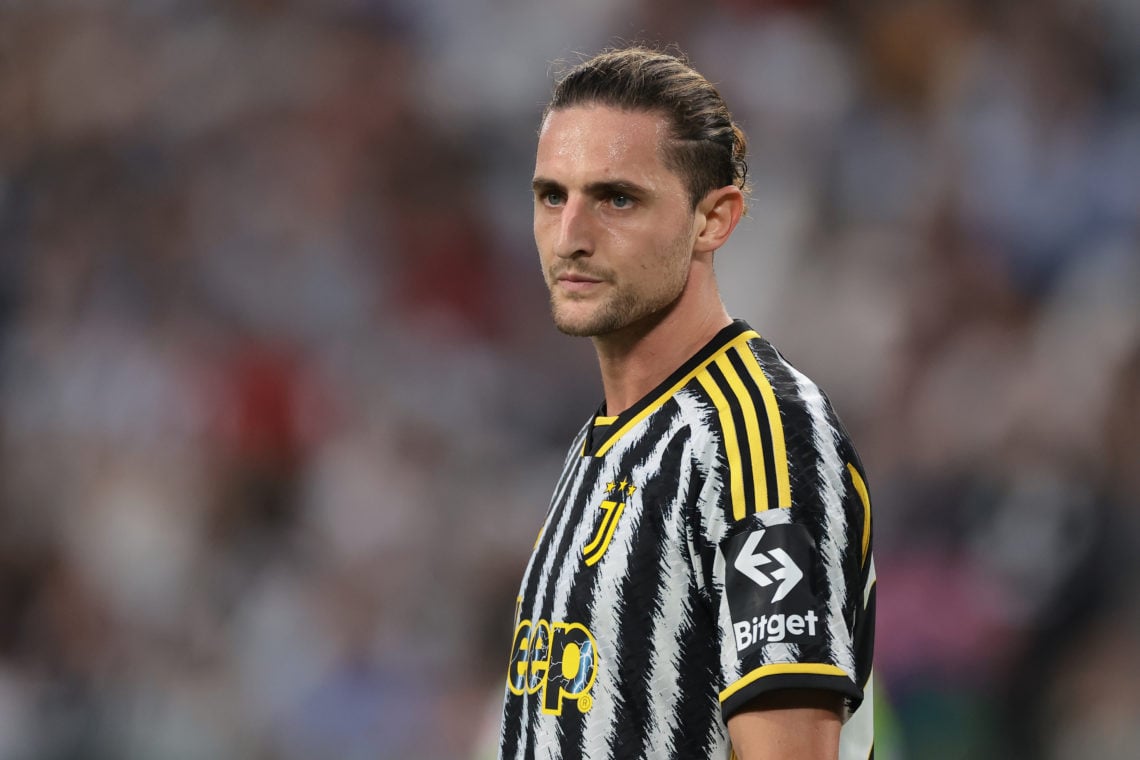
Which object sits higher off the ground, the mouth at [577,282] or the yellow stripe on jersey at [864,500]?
the mouth at [577,282]

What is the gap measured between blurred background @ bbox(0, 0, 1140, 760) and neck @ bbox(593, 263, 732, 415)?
3118 millimetres

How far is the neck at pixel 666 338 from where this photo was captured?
2.11 m

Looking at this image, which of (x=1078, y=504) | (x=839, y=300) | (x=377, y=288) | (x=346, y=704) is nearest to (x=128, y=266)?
(x=377, y=288)

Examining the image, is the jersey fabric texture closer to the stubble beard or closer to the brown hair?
the stubble beard

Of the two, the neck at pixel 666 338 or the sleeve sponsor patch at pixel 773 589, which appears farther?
the neck at pixel 666 338

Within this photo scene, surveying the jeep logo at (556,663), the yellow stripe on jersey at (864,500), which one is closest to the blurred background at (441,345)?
the jeep logo at (556,663)

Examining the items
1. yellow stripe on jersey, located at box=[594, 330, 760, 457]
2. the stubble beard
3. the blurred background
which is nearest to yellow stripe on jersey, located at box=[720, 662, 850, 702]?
yellow stripe on jersey, located at box=[594, 330, 760, 457]

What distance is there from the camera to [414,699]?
197 inches

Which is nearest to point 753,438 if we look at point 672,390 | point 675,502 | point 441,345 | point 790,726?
point 675,502

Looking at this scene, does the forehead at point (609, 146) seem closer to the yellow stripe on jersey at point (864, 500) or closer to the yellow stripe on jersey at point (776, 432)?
the yellow stripe on jersey at point (776, 432)

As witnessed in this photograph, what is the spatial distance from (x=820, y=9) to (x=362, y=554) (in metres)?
2.93

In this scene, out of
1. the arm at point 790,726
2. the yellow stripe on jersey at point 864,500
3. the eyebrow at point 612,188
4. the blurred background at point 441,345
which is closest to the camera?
the arm at point 790,726

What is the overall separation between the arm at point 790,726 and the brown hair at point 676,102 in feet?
2.57

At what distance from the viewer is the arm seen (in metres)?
1.68
